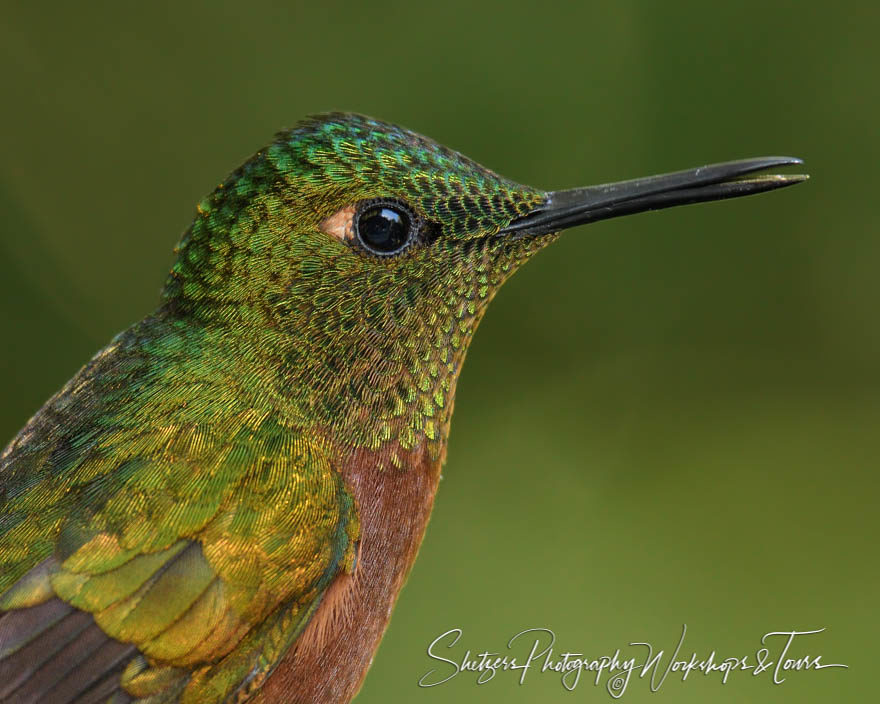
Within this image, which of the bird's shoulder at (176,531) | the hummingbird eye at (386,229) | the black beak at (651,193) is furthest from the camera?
the hummingbird eye at (386,229)

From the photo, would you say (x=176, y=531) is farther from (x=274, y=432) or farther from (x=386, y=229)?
(x=386, y=229)

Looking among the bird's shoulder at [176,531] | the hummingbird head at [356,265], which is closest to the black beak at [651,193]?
the hummingbird head at [356,265]

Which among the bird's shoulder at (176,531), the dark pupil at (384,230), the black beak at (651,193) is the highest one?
the dark pupil at (384,230)

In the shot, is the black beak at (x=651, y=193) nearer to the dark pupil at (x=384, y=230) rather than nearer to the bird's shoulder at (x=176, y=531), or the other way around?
the dark pupil at (x=384, y=230)

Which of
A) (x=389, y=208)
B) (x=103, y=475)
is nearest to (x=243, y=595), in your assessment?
(x=103, y=475)

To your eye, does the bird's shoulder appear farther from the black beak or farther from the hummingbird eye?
the black beak

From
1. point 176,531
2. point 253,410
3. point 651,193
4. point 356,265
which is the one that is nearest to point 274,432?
point 253,410

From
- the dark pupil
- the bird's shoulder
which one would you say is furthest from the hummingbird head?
the bird's shoulder
